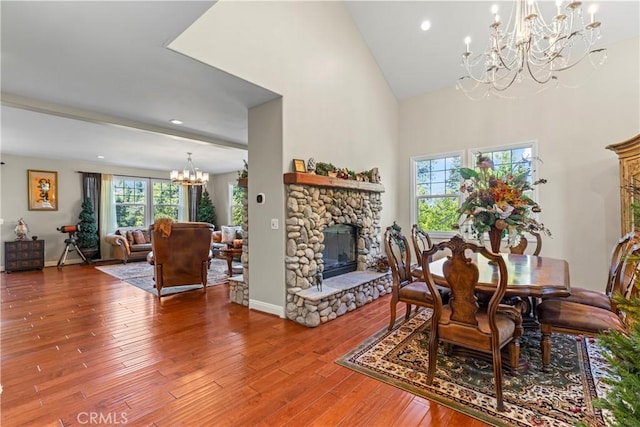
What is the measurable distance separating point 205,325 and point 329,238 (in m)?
1.92

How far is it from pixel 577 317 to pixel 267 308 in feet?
9.65

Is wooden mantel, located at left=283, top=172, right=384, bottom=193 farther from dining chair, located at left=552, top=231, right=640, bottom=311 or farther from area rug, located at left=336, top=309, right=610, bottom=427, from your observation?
dining chair, located at left=552, top=231, right=640, bottom=311

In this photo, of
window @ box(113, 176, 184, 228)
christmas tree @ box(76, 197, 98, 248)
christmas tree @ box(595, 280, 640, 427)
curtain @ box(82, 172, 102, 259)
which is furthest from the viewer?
window @ box(113, 176, 184, 228)

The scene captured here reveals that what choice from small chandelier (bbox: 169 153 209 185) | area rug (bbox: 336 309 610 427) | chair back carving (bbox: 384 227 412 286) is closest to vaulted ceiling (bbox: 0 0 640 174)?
small chandelier (bbox: 169 153 209 185)

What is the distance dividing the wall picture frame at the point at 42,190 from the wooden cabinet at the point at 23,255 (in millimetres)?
985

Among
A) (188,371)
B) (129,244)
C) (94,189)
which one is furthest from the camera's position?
(94,189)

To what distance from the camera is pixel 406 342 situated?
2797mm

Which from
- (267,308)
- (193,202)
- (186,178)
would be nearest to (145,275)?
(186,178)

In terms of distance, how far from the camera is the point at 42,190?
281 inches

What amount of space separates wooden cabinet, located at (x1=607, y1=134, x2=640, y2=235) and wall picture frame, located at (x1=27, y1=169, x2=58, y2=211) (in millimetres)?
10549

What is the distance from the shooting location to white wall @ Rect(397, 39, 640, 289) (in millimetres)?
3889

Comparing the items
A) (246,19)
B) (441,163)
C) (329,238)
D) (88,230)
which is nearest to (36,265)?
(88,230)

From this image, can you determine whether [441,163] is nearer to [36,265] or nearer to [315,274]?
[315,274]

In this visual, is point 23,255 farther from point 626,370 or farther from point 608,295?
point 608,295
